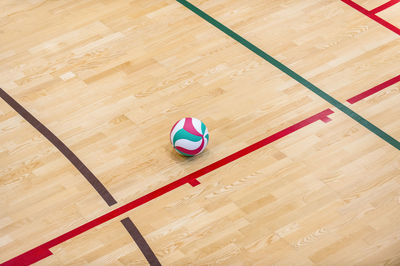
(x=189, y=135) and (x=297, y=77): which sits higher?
(x=189, y=135)

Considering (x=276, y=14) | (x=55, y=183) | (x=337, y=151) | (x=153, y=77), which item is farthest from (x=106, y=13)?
(x=337, y=151)

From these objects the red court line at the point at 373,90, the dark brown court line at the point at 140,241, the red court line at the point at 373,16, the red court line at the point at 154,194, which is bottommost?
the dark brown court line at the point at 140,241

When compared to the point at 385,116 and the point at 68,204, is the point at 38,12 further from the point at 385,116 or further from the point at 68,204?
the point at 385,116

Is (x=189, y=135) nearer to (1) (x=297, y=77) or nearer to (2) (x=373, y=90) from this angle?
(1) (x=297, y=77)

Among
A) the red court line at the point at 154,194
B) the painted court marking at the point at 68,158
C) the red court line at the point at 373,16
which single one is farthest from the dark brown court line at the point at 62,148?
the red court line at the point at 373,16

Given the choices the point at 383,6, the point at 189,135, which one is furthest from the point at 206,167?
the point at 383,6

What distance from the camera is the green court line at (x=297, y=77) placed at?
18.4 ft

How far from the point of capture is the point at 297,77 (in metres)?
6.08

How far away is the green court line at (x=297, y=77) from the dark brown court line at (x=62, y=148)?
1.81 meters

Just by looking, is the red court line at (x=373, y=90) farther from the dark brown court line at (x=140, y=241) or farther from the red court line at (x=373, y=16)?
the dark brown court line at (x=140, y=241)

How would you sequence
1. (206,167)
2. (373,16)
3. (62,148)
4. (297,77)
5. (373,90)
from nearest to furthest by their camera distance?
(206,167) < (62,148) < (373,90) < (297,77) < (373,16)

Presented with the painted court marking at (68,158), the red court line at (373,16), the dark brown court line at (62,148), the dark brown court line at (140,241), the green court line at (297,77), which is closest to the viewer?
the dark brown court line at (140,241)

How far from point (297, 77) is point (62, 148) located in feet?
6.33

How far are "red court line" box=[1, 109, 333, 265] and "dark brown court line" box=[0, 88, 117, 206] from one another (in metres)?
0.14
